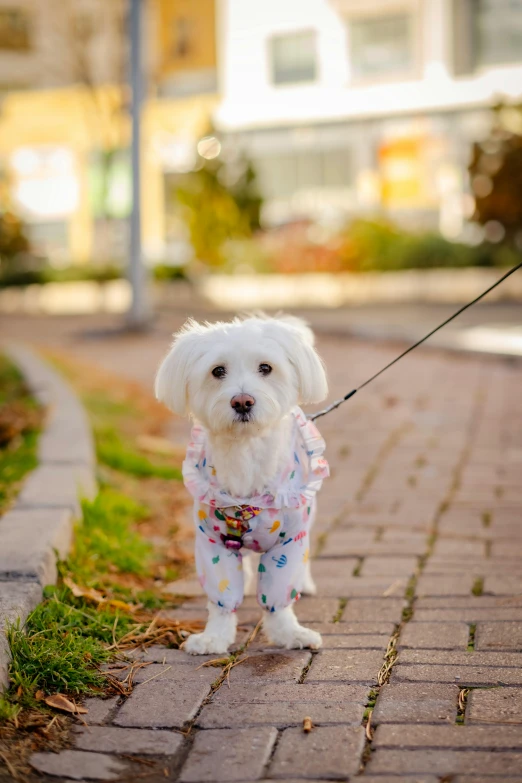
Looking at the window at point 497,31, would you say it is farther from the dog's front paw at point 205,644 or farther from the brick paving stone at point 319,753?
the brick paving stone at point 319,753

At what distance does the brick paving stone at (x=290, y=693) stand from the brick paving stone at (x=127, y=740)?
0.81 feet

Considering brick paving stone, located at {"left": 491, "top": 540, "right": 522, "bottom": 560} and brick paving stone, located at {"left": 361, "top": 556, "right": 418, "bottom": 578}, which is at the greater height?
brick paving stone, located at {"left": 361, "top": 556, "right": 418, "bottom": 578}

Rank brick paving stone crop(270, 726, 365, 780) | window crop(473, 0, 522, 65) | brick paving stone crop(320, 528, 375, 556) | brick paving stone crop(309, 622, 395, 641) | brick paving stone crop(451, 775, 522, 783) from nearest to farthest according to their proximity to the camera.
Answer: brick paving stone crop(451, 775, 522, 783) < brick paving stone crop(270, 726, 365, 780) < brick paving stone crop(309, 622, 395, 641) < brick paving stone crop(320, 528, 375, 556) < window crop(473, 0, 522, 65)

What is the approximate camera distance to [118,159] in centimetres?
3002

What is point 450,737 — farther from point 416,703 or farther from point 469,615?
point 469,615

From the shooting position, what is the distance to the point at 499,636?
125 inches

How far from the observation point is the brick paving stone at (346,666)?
291 centimetres

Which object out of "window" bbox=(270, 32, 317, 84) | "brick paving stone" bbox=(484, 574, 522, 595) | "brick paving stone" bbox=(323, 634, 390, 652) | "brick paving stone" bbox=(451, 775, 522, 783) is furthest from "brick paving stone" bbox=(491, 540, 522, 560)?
"window" bbox=(270, 32, 317, 84)

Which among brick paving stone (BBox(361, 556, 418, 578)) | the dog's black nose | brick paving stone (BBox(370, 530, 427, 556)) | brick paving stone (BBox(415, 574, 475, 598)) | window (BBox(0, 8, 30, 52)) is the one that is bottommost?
brick paving stone (BBox(370, 530, 427, 556))

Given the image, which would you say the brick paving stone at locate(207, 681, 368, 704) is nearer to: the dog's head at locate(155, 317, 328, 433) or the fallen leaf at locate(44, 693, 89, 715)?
the fallen leaf at locate(44, 693, 89, 715)

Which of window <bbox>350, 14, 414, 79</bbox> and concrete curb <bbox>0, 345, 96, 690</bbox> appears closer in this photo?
concrete curb <bbox>0, 345, 96, 690</bbox>

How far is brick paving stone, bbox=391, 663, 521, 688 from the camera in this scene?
282 centimetres

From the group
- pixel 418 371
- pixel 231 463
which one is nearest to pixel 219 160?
pixel 418 371

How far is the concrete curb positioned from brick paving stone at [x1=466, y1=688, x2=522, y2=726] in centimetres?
127
